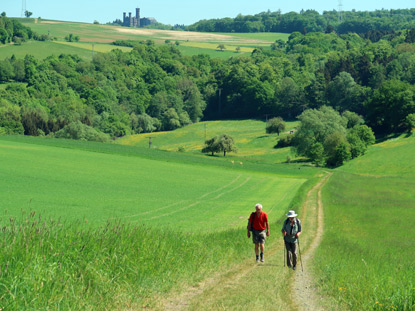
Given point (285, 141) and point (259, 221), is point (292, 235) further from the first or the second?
point (285, 141)

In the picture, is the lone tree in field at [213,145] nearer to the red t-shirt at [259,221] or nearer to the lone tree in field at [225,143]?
the lone tree in field at [225,143]

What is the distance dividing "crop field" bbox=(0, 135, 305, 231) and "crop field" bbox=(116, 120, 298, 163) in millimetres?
46360

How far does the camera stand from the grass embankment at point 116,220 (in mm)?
12695

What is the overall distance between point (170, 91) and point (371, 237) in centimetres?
15979

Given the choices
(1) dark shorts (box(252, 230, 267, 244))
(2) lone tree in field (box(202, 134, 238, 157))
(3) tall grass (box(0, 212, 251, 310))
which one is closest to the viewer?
(3) tall grass (box(0, 212, 251, 310))

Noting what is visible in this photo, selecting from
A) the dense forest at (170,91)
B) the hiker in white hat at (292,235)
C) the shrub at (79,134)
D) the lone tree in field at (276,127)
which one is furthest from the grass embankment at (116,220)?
the dense forest at (170,91)

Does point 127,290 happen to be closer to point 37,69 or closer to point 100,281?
point 100,281

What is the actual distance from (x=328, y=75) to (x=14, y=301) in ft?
561

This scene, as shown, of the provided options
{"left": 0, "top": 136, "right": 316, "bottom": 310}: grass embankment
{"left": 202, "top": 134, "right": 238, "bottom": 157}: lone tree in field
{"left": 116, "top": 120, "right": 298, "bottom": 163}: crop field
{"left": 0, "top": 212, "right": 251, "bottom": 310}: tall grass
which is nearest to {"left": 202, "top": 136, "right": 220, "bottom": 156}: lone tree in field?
{"left": 202, "top": 134, "right": 238, "bottom": 157}: lone tree in field

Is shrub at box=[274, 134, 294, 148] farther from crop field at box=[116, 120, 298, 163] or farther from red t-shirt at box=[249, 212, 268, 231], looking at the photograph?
red t-shirt at box=[249, 212, 268, 231]

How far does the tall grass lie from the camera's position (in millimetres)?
11680

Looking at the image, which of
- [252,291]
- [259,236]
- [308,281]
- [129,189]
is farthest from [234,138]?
[252,291]

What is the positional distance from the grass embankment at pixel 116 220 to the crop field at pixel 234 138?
3633 cm

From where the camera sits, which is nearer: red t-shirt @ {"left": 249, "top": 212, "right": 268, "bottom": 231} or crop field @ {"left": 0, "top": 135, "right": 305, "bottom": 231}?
red t-shirt @ {"left": 249, "top": 212, "right": 268, "bottom": 231}
